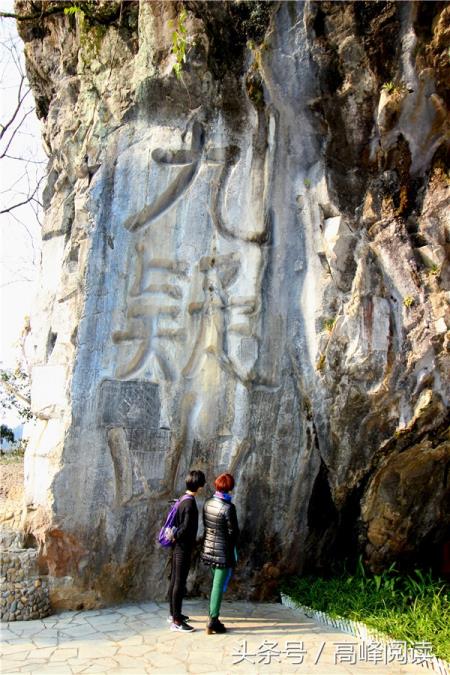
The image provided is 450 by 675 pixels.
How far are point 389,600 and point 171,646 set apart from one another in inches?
82.4

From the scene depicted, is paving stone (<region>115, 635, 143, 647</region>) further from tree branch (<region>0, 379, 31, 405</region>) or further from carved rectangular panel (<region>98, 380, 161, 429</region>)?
tree branch (<region>0, 379, 31, 405</region>)

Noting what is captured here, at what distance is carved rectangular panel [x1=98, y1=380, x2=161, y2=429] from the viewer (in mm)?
5875

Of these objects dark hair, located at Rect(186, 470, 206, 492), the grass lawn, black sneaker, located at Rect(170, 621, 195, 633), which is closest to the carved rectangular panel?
dark hair, located at Rect(186, 470, 206, 492)

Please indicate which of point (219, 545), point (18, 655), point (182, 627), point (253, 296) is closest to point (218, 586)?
point (219, 545)

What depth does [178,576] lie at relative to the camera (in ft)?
16.3

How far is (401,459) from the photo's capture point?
610 centimetres

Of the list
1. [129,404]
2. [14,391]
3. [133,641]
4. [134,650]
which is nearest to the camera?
[134,650]

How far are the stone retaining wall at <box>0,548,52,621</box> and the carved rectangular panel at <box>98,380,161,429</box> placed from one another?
1381 mm

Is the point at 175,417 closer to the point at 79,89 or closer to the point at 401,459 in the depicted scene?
the point at 401,459

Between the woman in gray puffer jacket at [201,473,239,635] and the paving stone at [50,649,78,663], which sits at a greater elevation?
the woman in gray puffer jacket at [201,473,239,635]

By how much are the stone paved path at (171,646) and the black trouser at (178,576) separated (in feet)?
0.70

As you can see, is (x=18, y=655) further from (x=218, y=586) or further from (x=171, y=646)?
Answer: (x=218, y=586)

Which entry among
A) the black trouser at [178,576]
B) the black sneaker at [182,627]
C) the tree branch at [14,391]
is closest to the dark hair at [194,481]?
the black trouser at [178,576]

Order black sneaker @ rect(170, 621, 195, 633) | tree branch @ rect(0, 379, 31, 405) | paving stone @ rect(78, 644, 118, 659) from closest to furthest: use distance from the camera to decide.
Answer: paving stone @ rect(78, 644, 118, 659), black sneaker @ rect(170, 621, 195, 633), tree branch @ rect(0, 379, 31, 405)
